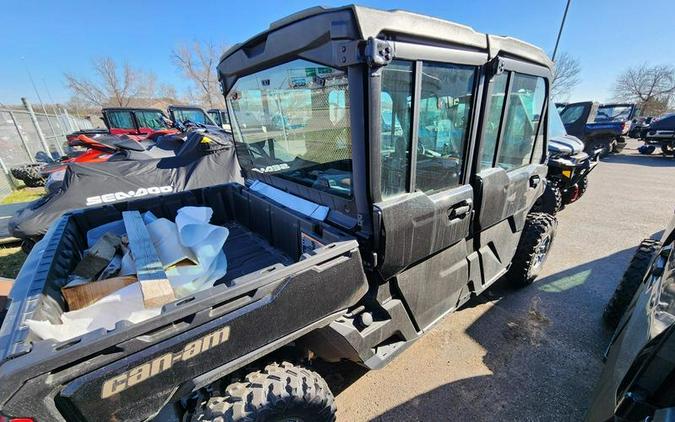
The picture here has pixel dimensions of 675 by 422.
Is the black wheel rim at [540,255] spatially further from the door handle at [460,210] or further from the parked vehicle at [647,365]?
the door handle at [460,210]

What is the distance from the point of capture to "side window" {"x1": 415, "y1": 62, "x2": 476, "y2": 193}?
175 cm

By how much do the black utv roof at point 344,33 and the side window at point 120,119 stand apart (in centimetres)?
1138

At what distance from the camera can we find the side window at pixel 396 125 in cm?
151

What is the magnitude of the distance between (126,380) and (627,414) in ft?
6.83

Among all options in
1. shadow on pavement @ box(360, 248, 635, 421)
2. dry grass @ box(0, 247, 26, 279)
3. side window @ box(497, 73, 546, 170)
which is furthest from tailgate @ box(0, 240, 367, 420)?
dry grass @ box(0, 247, 26, 279)

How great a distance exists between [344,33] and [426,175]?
1.02 m

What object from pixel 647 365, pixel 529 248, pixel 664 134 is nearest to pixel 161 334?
pixel 647 365

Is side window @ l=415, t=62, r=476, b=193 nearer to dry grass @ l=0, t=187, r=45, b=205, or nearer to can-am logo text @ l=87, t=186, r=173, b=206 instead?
can-am logo text @ l=87, t=186, r=173, b=206

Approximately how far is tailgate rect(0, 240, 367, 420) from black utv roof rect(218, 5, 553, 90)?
1041mm

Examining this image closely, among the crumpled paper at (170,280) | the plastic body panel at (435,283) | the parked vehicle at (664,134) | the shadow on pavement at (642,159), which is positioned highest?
the crumpled paper at (170,280)

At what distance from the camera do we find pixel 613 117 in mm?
13750

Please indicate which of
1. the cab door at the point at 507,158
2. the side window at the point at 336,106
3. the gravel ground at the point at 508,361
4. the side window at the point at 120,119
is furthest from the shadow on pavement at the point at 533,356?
the side window at the point at 120,119

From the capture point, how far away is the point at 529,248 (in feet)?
10.6

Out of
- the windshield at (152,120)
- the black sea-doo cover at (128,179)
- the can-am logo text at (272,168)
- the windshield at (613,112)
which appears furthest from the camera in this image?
the windshield at (613,112)
